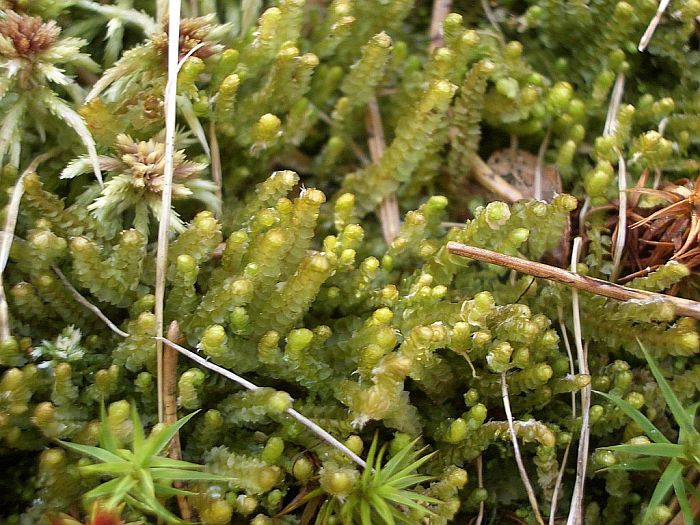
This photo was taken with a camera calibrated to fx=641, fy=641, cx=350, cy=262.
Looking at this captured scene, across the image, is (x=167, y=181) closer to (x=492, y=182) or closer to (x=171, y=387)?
(x=171, y=387)

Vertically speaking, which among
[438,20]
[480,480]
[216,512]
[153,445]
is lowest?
[480,480]

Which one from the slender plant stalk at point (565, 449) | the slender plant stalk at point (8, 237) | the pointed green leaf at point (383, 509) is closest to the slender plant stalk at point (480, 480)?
the slender plant stalk at point (565, 449)

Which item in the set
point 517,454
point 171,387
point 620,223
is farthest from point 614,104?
point 171,387

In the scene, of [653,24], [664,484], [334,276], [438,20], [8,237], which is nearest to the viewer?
[664,484]

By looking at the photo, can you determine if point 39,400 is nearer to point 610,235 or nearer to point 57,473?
point 57,473

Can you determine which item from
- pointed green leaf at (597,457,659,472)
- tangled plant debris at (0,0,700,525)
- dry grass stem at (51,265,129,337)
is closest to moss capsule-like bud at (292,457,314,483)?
tangled plant debris at (0,0,700,525)

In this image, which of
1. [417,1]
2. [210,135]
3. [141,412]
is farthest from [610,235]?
[141,412]
